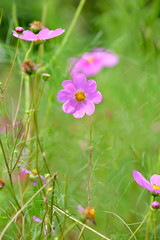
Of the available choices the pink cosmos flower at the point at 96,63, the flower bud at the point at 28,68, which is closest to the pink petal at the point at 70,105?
the flower bud at the point at 28,68

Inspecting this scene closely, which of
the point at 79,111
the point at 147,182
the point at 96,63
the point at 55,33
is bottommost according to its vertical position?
the point at 147,182

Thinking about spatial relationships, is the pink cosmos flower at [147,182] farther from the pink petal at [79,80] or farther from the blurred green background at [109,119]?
the pink petal at [79,80]

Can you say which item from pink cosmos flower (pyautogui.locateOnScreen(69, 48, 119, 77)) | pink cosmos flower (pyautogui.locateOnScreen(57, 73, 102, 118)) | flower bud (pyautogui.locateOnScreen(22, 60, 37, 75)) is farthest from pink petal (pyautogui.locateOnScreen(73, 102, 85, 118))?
pink cosmos flower (pyautogui.locateOnScreen(69, 48, 119, 77))

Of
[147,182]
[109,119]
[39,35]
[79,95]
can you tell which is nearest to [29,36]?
[39,35]

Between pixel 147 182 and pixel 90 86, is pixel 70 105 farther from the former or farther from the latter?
pixel 147 182

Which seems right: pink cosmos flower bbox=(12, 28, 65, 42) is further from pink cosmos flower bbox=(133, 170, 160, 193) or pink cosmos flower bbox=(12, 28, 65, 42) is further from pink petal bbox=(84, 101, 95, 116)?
pink cosmos flower bbox=(133, 170, 160, 193)

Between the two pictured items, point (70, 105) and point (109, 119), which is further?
point (109, 119)

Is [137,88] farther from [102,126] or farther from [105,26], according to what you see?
[105,26]
